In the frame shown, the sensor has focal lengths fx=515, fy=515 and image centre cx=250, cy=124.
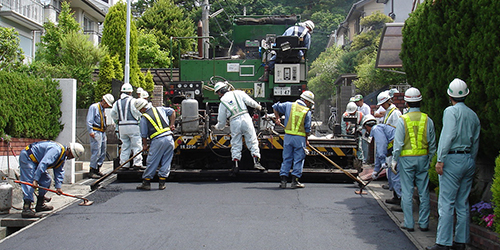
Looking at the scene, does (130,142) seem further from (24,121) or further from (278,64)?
(278,64)

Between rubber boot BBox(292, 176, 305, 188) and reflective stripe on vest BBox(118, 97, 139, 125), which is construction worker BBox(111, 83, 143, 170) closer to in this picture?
reflective stripe on vest BBox(118, 97, 139, 125)

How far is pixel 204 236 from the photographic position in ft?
18.4

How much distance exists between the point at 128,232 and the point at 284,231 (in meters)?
1.76

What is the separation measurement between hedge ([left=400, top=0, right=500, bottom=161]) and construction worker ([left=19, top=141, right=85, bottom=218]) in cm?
485

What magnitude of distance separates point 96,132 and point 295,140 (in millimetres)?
4124

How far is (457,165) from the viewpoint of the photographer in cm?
504

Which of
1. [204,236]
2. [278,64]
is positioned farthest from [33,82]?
[204,236]

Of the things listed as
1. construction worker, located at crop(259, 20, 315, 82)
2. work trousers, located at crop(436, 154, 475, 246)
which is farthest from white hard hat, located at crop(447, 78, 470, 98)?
construction worker, located at crop(259, 20, 315, 82)

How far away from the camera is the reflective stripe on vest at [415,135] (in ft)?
19.4

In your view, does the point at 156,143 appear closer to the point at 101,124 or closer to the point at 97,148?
the point at 97,148

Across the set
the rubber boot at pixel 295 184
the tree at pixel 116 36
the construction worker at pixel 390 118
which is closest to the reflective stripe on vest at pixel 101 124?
the rubber boot at pixel 295 184

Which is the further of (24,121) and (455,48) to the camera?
(24,121)

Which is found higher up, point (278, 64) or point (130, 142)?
point (278, 64)

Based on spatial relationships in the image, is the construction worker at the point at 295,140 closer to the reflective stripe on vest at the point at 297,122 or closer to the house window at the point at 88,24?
the reflective stripe on vest at the point at 297,122
